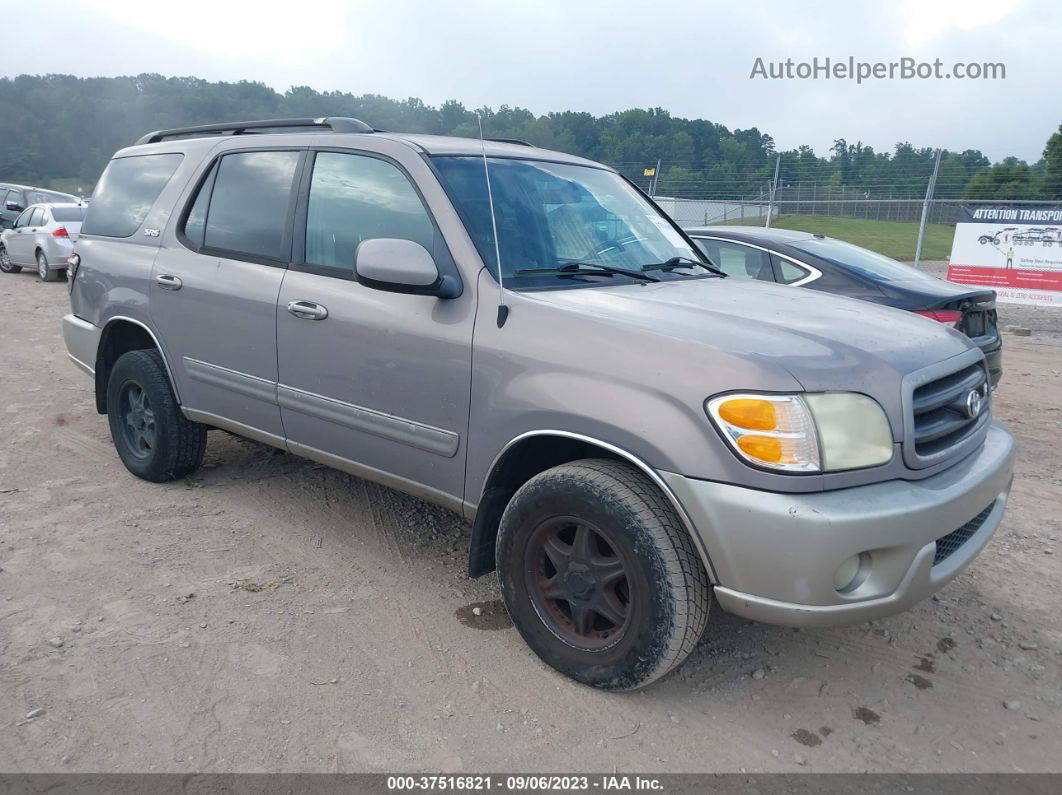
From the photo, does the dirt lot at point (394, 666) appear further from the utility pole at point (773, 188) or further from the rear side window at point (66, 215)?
the utility pole at point (773, 188)

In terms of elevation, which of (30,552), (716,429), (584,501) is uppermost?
(716,429)

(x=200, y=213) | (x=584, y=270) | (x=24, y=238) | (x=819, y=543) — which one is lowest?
(x=819, y=543)

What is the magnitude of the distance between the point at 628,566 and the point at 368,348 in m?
1.42

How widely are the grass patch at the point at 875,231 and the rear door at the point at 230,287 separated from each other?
56.2 ft

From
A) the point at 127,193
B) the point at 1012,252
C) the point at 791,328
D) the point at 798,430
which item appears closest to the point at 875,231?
the point at 1012,252

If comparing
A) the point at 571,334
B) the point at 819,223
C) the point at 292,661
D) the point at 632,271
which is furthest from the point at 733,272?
the point at 819,223

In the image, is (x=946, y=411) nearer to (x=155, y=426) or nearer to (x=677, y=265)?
(x=677, y=265)

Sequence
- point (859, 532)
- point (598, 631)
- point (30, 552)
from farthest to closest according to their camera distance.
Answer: point (30, 552) → point (598, 631) → point (859, 532)

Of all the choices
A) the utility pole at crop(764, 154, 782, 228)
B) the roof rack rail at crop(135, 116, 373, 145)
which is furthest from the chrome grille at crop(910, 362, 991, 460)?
the utility pole at crop(764, 154, 782, 228)

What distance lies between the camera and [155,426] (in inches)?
183

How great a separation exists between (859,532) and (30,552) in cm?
364

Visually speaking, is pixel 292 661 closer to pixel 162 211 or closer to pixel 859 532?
pixel 859 532

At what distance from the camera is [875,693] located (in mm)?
3020

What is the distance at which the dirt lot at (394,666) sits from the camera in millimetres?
2662
